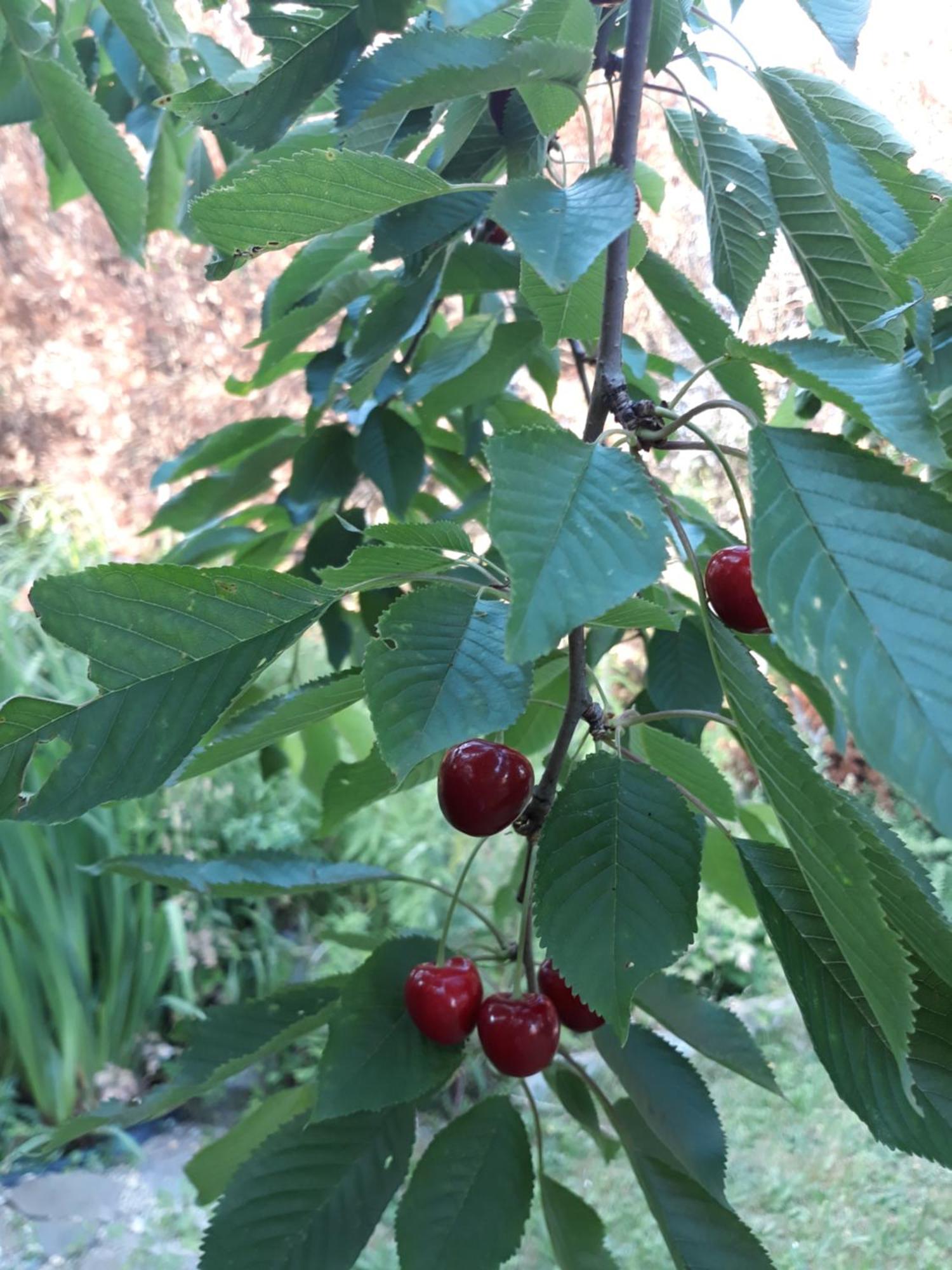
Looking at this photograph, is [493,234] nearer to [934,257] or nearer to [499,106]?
[499,106]

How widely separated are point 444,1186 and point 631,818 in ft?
1.13

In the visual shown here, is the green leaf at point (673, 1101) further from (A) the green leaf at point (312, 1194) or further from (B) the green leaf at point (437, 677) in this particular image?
(B) the green leaf at point (437, 677)

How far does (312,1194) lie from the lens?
2.26 feet

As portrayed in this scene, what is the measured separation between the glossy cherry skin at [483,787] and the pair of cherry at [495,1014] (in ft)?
0.47

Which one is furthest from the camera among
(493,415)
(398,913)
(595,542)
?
(398,913)

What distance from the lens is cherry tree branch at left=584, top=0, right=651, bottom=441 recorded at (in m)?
0.53

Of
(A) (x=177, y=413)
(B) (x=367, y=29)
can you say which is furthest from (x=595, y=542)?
(A) (x=177, y=413)


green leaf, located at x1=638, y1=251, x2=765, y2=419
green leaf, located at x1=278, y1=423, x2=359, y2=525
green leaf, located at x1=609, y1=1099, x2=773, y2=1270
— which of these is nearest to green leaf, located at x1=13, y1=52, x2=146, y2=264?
green leaf, located at x1=278, y1=423, x2=359, y2=525

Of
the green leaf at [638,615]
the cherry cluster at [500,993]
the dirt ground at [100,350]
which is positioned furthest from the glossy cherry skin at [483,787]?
the dirt ground at [100,350]

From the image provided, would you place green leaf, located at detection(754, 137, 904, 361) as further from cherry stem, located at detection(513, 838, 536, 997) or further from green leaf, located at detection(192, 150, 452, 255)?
cherry stem, located at detection(513, 838, 536, 997)

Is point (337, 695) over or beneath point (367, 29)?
beneath

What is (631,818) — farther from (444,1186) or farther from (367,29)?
(367,29)

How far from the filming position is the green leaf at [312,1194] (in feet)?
2.20

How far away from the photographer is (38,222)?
4.08 metres
